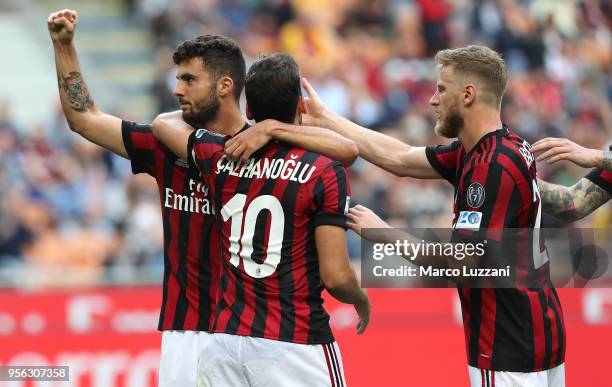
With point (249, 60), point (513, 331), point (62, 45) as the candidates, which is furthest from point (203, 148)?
point (249, 60)

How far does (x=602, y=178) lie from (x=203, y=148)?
2035mm

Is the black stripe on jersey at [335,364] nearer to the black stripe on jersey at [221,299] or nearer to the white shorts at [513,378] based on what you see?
the black stripe on jersey at [221,299]

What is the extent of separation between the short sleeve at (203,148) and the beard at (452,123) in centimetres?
102

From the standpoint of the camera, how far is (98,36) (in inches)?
613

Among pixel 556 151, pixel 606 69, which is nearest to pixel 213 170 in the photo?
pixel 556 151

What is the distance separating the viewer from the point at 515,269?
5.09 metres

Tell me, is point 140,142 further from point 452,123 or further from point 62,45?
point 452,123

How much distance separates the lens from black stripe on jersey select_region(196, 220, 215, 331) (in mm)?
5324

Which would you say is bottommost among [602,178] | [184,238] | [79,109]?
[184,238]

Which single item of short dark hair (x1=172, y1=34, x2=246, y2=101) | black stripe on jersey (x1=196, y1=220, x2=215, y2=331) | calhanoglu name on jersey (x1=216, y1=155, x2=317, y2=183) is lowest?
black stripe on jersey (x1=196, y1=220, x2=215, y2=331)

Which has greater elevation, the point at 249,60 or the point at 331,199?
the point at 249,60

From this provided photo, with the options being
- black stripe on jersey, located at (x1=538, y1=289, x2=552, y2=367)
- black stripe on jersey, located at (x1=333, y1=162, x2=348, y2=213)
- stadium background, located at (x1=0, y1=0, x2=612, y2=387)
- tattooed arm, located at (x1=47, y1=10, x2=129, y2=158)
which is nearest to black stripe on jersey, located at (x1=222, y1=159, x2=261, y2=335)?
black stripe on jersey, located at (x1=333, y1=162, x2=348, y2=213)

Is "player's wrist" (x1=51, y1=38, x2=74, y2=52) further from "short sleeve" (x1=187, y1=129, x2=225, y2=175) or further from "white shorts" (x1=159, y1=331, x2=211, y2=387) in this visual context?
"white shorts" (x1=159, y1=331, x2=211, y2=387)

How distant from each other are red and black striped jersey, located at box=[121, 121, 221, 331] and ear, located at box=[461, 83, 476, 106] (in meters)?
1.27
